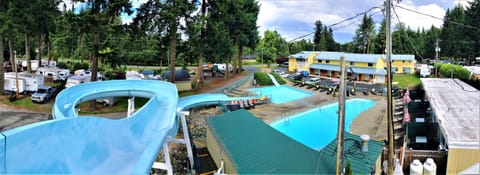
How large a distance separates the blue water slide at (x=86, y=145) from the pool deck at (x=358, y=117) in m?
12.0

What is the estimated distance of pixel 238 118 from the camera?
44.9 feet

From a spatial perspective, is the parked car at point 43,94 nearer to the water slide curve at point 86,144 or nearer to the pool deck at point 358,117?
the pool deck at point 358,117

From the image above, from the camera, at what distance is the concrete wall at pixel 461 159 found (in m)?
6.81

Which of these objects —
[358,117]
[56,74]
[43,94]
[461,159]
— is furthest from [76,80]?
[461,159]

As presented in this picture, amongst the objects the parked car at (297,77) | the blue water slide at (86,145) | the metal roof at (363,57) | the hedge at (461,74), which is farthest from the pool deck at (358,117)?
the blue water slide at (86,145)

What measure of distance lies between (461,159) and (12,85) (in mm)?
28608

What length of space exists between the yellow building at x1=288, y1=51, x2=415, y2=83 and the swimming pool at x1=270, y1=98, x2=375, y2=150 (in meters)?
12.0

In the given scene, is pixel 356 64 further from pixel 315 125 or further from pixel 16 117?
pixel 16 117

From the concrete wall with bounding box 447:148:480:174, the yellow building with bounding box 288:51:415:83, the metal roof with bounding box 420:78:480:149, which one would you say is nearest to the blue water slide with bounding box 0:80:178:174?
the metal roof with bounding box 420:78:480:149

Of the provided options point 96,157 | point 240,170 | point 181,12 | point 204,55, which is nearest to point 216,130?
point 240,170

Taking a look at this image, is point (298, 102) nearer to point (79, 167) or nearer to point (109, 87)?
point (109, 87)

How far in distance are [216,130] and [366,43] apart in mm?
54570

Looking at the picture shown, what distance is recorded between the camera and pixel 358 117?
70.3 ft

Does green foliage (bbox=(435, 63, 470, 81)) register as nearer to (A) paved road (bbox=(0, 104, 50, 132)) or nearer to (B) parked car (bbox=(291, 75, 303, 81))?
(B) parked car (bbox=(291, 75, 303, 81))
